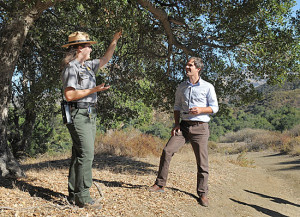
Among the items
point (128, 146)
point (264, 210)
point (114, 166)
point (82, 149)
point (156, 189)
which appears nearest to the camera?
point (82, 149)

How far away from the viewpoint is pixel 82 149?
3.61 metres

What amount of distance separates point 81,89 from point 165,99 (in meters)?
4.97

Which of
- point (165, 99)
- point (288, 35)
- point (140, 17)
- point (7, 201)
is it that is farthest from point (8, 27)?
point (288, 35)

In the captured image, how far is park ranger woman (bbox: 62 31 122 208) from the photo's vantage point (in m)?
3.53

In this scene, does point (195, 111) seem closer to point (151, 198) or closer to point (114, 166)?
point (151, 198)

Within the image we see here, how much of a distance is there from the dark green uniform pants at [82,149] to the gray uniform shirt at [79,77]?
220mm

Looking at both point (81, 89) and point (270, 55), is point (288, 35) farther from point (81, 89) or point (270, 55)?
point (81, 89)

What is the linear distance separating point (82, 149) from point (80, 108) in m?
0.49

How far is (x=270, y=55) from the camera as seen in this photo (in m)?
7.02

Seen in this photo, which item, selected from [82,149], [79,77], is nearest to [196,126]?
[82,149]

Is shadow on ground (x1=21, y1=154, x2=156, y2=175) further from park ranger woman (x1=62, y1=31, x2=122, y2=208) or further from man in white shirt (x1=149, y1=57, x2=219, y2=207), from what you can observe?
park ranger woman (x1=62, y1=31, x2=122, y2=208)

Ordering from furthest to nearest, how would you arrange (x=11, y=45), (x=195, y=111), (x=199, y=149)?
(x=11, y=45)
(x=199, y=149)
(x=195, y=111)

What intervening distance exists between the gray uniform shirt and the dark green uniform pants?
0.22m

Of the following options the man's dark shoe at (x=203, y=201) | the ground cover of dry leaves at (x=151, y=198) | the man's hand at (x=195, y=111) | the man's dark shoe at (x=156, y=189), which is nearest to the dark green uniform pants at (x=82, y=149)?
the ground cover of dry leaves at (x=151, y=198)
